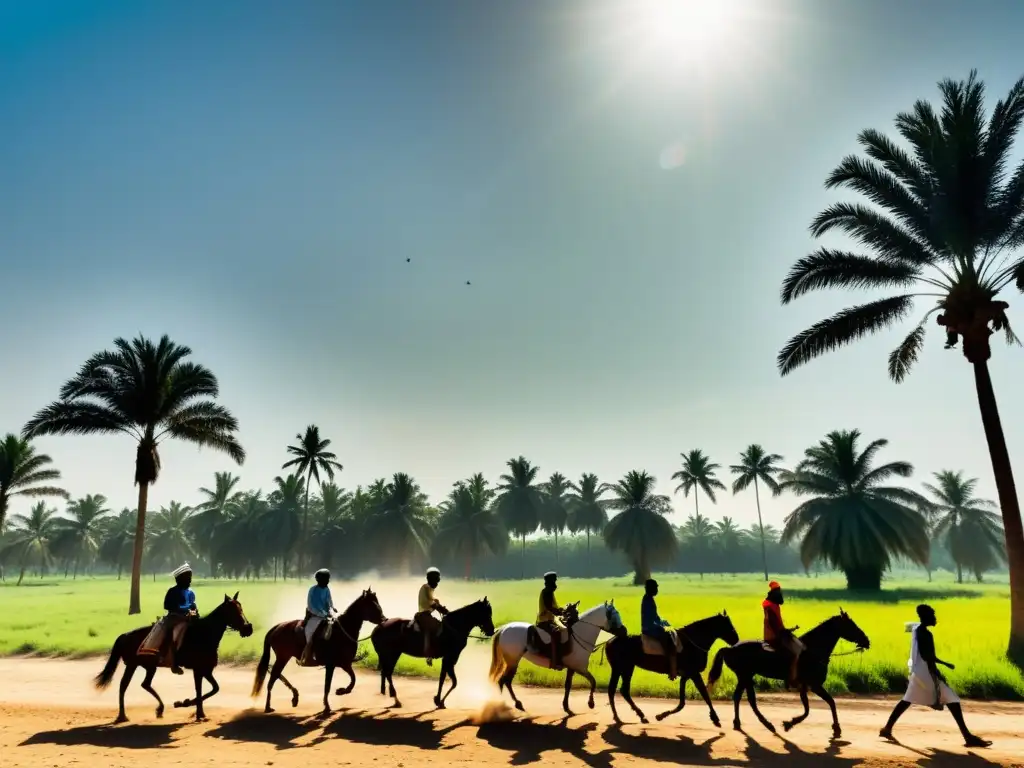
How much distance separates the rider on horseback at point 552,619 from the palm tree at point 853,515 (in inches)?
1313

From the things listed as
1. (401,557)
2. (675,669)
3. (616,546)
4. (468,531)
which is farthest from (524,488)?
(675,669)

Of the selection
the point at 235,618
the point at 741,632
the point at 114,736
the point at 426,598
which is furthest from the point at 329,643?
the point at 741,632

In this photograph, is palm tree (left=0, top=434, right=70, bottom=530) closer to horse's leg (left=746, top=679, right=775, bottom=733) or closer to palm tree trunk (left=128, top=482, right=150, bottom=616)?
palm tree trunk (left=128, top=482, right=150, bottom=616)

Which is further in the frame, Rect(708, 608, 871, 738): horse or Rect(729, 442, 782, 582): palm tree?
Rect(729, 442, 782, 582): palm tree

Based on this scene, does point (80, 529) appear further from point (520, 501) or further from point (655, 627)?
point (655, 627)

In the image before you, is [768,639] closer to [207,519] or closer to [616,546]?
[616,546]

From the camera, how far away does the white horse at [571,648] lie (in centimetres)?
1148

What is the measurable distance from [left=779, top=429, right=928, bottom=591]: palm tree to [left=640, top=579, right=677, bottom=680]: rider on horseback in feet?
108

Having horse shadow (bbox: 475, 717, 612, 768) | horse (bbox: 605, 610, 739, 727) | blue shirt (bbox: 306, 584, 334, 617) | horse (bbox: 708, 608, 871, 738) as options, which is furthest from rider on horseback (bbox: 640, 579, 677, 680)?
blue shirt (bbox: 306, 584, 334, 617)

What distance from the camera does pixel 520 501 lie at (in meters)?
75.2

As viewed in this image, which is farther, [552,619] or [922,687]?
[552,619]

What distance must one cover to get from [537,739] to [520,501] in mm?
66062

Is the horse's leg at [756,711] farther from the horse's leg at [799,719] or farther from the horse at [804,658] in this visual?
the horse's leg at [799,719]

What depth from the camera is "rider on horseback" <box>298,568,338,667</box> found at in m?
11.9
